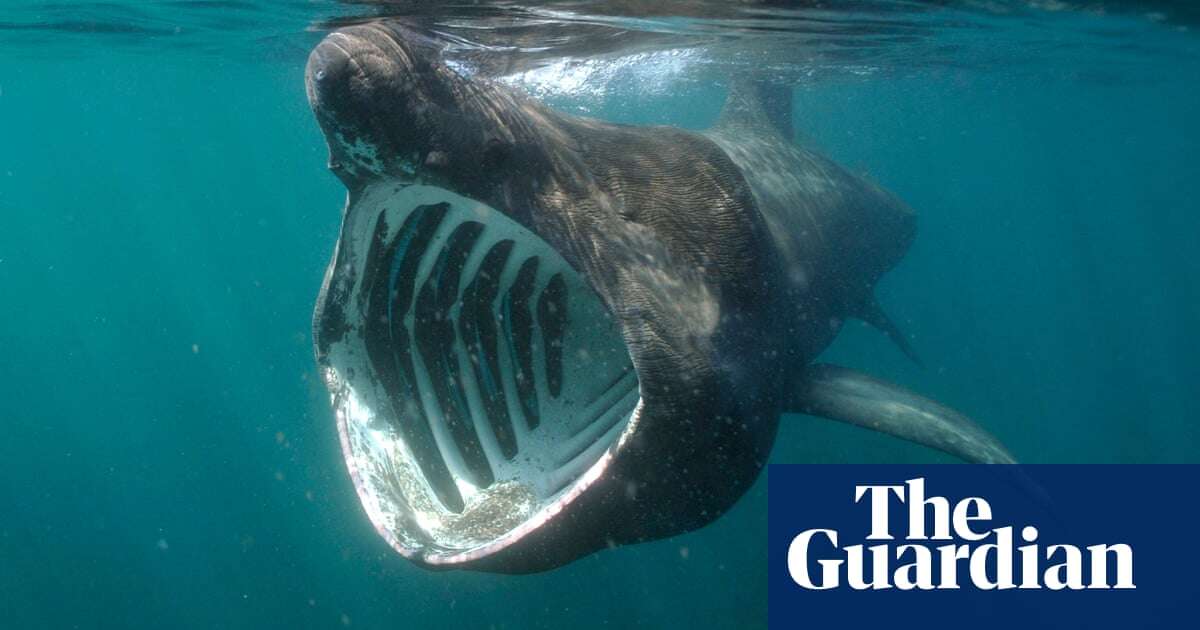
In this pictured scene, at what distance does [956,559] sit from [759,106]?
507 centimetres

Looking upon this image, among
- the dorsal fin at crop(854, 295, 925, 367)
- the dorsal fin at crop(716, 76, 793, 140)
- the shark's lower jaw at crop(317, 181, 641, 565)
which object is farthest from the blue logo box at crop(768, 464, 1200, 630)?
the dorsal fin at crop(716, 76, 793, 140)

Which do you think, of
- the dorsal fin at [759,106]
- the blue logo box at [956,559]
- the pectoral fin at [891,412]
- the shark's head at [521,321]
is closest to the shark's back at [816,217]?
the dorsal fin at [759,106]

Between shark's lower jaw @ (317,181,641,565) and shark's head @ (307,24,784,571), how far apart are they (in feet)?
0.03

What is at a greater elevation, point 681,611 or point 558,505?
point 558,505

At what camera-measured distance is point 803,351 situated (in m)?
4.24

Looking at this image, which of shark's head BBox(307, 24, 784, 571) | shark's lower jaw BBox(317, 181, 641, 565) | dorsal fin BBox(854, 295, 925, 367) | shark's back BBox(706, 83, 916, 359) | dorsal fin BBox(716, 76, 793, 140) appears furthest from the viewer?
dorsal fin BBox(716, 76, 793, 140)

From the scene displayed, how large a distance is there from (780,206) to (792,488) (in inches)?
370

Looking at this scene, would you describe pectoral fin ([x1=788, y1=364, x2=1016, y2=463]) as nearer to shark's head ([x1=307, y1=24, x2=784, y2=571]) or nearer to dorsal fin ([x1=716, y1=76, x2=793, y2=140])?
shark's head ([x1=307, y1=24, x2=784, y2=571])

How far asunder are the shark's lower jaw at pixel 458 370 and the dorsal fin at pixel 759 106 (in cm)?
485

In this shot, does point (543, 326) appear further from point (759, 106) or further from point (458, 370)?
point (759, 106)

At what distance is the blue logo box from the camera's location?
26.5ft

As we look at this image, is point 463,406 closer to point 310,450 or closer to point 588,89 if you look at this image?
point 588,89

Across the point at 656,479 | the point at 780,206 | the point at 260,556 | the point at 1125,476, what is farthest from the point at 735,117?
the point at 1125,476

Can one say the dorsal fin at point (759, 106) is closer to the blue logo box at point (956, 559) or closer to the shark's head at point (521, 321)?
the blue logo box at point (956, 559)
